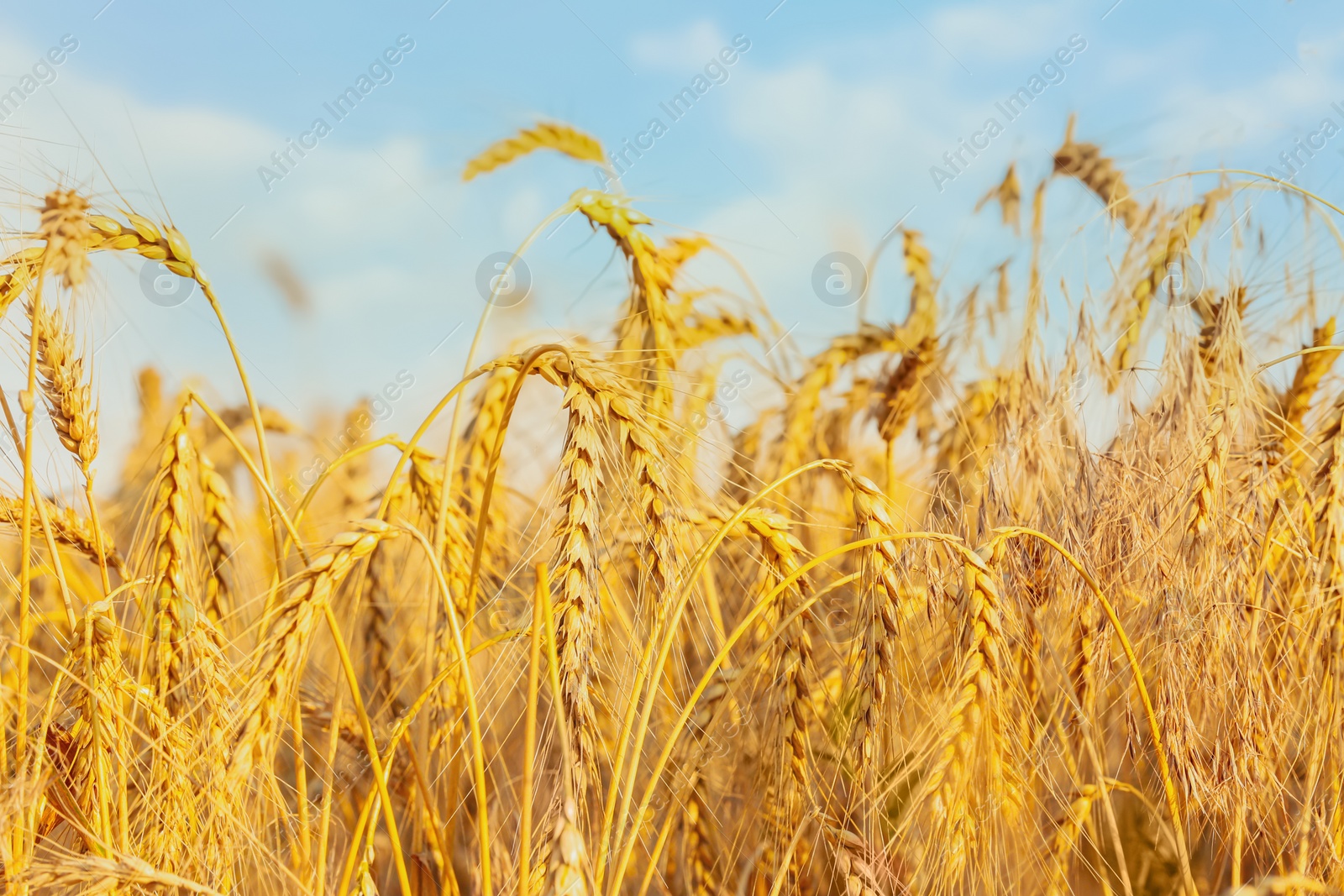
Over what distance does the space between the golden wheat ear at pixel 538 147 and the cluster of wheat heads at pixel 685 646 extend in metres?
0.30

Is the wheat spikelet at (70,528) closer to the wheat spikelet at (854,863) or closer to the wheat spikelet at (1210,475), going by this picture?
the wheat spikelet at (854,863)

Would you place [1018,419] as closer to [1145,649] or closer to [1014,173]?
[1145,649]

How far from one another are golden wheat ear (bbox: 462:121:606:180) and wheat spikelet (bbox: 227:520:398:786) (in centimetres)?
113

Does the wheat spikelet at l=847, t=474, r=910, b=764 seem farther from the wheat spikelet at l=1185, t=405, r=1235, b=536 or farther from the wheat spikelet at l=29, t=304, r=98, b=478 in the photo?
the wheat spikelet at l=29, t=304, r=98, b=478

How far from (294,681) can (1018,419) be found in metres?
1.13

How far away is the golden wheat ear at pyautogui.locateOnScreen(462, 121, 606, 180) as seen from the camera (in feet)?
5.90

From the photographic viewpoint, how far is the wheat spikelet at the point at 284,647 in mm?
856

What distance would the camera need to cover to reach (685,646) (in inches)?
64.5

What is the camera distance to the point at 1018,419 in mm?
1432

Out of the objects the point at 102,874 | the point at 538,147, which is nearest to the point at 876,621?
the point at 102,874

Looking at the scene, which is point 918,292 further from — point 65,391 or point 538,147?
point 65,391

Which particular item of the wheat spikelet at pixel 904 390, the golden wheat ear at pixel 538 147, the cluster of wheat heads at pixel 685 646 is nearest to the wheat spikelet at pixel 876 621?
the cluster of wheat heads at pixel 685 646

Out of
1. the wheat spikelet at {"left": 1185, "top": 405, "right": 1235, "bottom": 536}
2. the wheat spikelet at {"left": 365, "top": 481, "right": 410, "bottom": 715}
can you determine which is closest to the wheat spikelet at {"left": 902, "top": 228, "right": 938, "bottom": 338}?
the wheat spikelet at {"left": 1185, "top": 405, "right": 1235, "bottom": 536}

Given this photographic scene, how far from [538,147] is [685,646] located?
3.49ft
